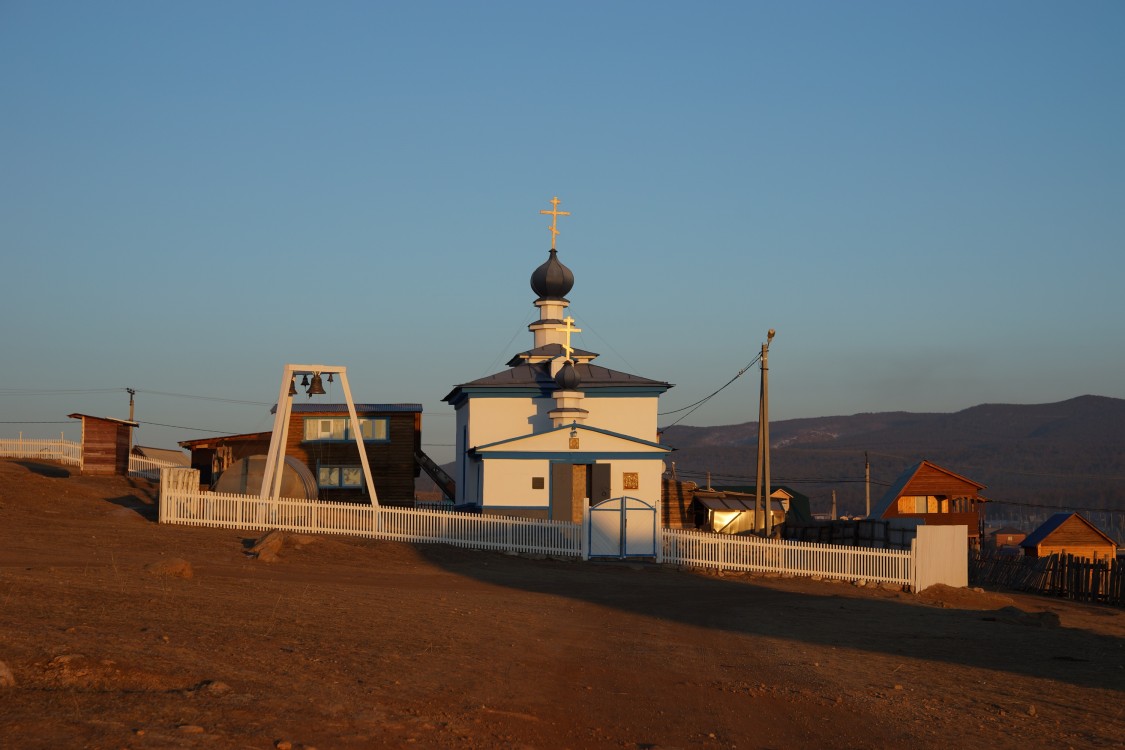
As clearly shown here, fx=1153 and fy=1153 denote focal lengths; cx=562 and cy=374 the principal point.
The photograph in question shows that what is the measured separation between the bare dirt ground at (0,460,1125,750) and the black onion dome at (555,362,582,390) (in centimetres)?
1407

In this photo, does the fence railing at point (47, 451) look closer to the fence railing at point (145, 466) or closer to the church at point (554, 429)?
the fence railing at point (145, 466)

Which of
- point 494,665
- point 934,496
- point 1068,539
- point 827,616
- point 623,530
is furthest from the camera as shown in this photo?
point 934,496

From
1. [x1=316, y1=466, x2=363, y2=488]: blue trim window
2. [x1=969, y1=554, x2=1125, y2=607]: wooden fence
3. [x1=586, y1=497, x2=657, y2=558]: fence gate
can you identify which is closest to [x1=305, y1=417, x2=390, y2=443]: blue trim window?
[x1=316, y1=466, x2=363, y2=488]: blue trim window

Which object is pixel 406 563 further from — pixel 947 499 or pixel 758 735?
pixel 947 499

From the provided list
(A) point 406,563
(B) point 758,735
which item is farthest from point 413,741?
(A) point 406,563

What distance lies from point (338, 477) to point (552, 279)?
447 inches

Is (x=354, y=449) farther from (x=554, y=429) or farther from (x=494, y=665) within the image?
(x=494, y=665)

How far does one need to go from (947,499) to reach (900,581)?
4137 cm

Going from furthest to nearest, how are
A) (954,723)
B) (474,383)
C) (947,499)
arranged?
(947,499)
(474,383)
(954,723)

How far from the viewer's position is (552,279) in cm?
4578

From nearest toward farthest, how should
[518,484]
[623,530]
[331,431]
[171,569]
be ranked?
[171,569], [623,530], [518,484], [331,431]

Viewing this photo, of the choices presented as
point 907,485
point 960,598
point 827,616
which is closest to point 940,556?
point 960,598

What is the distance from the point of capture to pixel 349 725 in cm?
880

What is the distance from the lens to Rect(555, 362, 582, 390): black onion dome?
38.3 m
